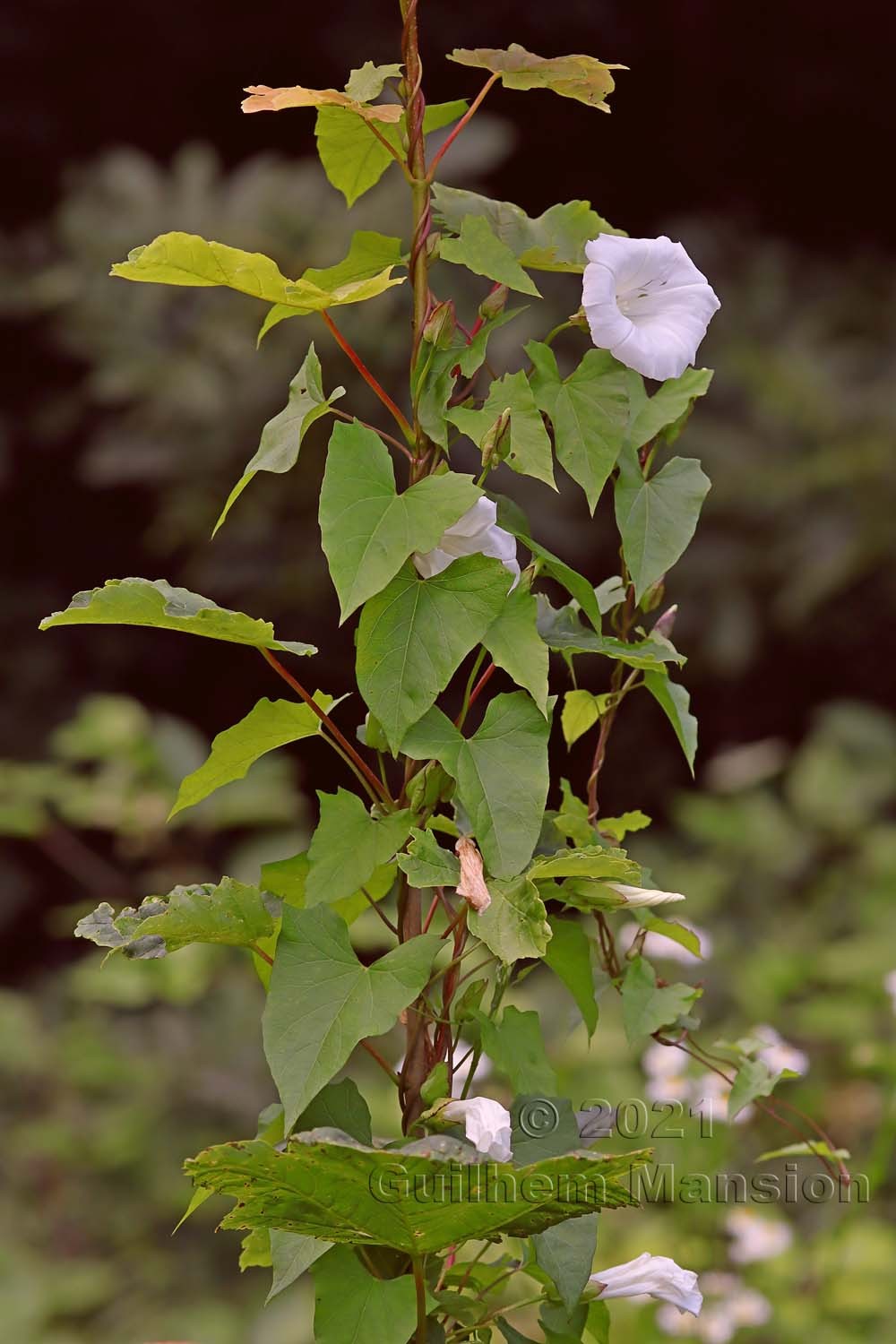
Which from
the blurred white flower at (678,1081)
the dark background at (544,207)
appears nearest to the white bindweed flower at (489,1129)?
the blurred white flower at (678,1081)

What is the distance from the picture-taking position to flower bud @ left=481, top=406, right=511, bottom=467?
1.56ft

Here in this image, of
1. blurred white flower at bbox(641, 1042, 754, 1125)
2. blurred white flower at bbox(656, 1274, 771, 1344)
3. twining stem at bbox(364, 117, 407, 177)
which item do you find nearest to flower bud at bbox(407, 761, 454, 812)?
twining stem at bbox(364, 117, 407, 177)

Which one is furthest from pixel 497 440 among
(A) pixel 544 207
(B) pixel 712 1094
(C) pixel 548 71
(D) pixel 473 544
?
(A) pixel 544 207

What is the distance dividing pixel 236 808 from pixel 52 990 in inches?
28.5

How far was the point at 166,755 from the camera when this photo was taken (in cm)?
161

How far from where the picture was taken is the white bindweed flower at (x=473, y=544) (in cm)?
49

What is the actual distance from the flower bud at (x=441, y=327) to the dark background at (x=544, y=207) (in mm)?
1667

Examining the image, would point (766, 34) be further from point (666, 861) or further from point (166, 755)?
point (166, 755)

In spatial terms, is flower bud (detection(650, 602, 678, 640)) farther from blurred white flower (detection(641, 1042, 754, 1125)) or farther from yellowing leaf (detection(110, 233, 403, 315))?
blurred white flower (detection(641, 1042, 754, 1125))

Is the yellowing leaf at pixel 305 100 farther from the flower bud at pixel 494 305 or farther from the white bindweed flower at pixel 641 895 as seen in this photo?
the white bindweed flower at pixel 641 895

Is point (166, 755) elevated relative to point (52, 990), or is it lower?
elevated

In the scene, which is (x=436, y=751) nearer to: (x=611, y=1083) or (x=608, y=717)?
(x=608, y=717)

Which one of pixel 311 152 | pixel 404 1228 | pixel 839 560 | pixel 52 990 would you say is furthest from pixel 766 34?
pixel 404 1228

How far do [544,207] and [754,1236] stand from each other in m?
1.77
